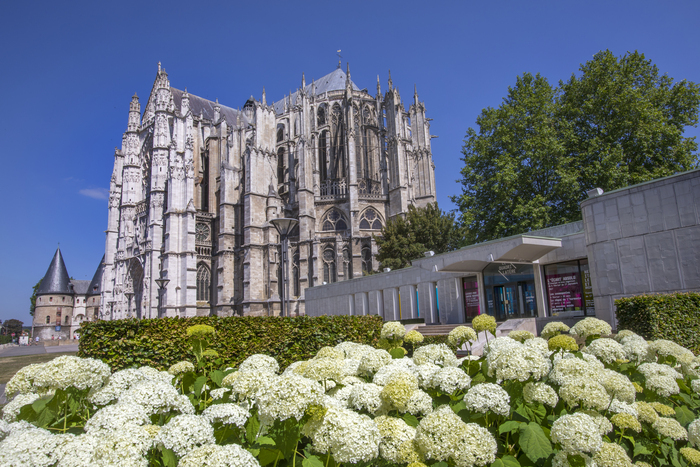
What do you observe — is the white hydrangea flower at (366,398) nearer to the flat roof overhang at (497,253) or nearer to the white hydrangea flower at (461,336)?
the white hydrangea flower at (461,336)

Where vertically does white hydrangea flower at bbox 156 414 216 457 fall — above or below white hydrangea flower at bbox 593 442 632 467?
above

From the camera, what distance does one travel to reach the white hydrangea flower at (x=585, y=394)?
2826 mm

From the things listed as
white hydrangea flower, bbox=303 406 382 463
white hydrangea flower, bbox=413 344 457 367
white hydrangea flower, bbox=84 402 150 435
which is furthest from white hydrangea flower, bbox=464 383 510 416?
white hydrangea flower, bbox=84 402 150 435

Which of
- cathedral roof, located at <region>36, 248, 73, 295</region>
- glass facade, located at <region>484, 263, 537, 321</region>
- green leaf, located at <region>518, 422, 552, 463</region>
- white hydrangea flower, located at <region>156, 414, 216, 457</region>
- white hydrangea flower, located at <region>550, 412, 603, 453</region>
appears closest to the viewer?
white hydrangea flower, located at <region>156, 414, 216, 457</region>

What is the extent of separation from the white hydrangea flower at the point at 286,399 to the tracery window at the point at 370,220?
110 ft

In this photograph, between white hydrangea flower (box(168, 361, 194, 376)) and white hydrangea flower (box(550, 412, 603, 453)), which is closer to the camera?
white hydrangea flower (box(550, 412, 603, 453))

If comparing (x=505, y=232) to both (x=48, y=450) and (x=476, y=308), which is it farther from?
(x=48, y=450)

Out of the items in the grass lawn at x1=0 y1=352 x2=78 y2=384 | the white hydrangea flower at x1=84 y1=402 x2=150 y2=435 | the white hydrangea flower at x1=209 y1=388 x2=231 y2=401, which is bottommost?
the grass lawn at x1=0 y1=352 x2=78 y2=384

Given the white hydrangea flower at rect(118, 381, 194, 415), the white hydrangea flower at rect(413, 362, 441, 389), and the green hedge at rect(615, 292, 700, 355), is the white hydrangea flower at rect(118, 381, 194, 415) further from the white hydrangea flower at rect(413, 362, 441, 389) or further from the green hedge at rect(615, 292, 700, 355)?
the green hedge at rect(615, 292, 700, 355)

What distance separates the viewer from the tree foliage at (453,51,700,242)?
1972cm

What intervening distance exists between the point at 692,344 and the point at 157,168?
40176 mm

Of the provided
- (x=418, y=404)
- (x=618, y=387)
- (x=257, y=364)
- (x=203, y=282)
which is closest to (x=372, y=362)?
(x=418, y=404)

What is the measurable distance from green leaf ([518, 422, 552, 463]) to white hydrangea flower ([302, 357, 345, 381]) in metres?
1.25

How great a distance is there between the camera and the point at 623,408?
3.24 meters
